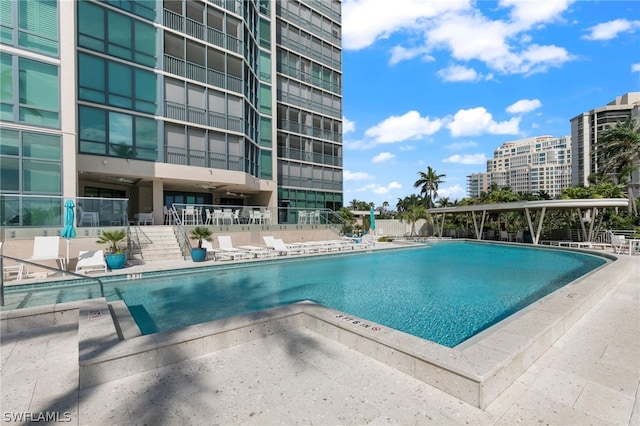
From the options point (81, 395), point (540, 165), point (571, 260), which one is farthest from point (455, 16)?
point (540, 165)

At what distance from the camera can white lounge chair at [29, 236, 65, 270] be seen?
948 centimetres

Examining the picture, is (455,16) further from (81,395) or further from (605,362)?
(81,395)

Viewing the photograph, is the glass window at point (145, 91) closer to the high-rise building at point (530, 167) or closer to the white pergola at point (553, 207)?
the white pergola at point (553, 207)

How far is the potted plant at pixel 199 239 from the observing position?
1212 centimetres

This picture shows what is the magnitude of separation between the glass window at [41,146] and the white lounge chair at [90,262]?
4010 mm

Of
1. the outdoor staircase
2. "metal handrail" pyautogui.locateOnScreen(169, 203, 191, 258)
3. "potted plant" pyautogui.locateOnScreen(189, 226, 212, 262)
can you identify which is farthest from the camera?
"metal handrail" pyautogui.locateOnScreen(169, 203, 191, 258)

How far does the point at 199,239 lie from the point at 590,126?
10486 centimetres

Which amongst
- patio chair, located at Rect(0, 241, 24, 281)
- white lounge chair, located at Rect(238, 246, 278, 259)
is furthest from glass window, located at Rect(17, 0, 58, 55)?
white lounge chair, located at Rect(238, 246, 278, 259)

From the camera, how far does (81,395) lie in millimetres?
2889

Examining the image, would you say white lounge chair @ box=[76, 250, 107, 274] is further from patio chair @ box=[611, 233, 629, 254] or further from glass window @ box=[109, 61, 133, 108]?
patio chair @ box=[611, 233, 629, 254]

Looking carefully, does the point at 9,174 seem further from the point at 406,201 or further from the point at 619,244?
the point at 406,201

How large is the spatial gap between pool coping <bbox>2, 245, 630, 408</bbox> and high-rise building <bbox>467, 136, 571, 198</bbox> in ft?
365

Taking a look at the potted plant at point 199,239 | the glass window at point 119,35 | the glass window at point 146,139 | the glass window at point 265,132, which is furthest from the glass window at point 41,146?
the glass window at point 265,132

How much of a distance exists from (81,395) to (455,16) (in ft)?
53.9
